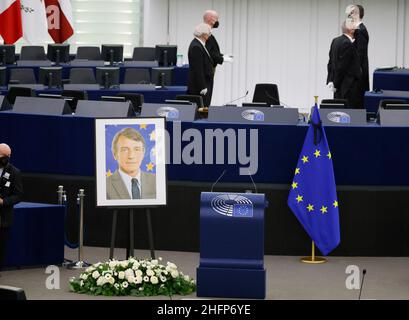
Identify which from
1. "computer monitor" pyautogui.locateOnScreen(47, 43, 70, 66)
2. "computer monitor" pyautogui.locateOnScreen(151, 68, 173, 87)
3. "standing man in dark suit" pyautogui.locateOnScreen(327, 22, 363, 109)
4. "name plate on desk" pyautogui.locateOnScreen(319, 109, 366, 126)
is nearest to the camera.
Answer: "name plate on desk" pyautogui.locateOnScreen(319, 109, 366, 126)

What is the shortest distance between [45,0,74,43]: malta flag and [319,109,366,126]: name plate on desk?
1483 cm

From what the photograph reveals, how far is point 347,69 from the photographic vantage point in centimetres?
1881

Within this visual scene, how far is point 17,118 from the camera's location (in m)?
13.8

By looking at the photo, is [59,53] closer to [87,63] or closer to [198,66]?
[87,63]

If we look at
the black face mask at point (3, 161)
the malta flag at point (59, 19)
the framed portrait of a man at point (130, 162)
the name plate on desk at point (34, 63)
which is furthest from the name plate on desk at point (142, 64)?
the framed portrait of a man at point (130, 162)

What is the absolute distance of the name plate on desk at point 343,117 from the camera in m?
13.4

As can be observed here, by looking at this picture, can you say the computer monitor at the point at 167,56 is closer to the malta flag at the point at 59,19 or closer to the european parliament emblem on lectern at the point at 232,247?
the malta flag at the point at 59,19

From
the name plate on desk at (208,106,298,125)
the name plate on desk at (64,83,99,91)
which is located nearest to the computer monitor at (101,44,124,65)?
the name plate on desk at (64,83,99,91)

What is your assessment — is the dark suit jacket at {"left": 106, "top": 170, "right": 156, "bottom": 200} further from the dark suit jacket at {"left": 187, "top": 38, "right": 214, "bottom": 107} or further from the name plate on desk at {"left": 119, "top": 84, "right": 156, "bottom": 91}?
the name plate on desk at {"left": 119, "top": 84, "right": 156, "bottom": 91}

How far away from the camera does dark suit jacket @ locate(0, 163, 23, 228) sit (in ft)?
37.6

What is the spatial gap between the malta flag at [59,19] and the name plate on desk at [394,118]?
15.2m

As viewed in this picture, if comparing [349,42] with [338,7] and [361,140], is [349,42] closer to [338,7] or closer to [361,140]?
[361,140]

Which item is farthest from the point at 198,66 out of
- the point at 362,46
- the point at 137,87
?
the point at 362,46
